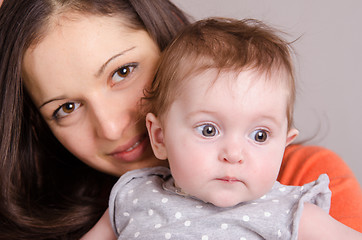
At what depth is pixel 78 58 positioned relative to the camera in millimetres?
1636

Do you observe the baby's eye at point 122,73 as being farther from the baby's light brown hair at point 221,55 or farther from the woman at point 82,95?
the baby's light brown hair at point 221,55

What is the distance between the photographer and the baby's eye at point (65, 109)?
177cm

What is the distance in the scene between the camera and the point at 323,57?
2.79m

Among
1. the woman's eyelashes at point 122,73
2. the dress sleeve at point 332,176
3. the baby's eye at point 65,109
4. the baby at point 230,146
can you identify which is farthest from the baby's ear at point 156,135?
the dress sleeve at point 332,176

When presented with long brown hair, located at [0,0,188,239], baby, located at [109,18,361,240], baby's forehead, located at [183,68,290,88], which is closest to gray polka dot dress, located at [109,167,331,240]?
baby, located at [109,18,361,240]

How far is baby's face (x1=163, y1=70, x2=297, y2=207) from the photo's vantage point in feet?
4.37


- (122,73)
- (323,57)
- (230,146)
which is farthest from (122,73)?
(323,57)

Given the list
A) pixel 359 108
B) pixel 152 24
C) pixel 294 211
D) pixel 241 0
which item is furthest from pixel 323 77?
pixel 294 211

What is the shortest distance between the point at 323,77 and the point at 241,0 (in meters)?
0.64

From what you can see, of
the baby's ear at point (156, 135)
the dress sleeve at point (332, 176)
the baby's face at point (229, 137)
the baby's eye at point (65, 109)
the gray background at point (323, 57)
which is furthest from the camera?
the gray background at point (323, 57)

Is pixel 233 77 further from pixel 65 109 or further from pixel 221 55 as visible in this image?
pixel 65 109

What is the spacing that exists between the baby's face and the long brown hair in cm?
53

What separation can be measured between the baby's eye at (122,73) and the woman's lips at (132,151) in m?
0.23

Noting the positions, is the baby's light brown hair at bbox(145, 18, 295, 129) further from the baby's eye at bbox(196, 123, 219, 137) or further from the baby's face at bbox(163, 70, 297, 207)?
the baby's eye at bbox(196, 123, 219, 137)
